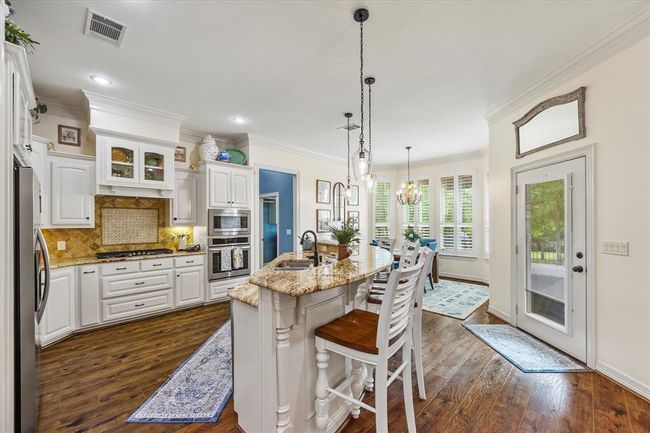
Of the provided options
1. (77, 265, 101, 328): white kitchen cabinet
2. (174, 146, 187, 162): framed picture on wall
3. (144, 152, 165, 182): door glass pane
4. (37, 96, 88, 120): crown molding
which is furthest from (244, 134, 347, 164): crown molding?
(77, 265, 101, 328): white kitchen cabinet

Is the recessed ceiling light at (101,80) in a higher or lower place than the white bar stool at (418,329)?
higher

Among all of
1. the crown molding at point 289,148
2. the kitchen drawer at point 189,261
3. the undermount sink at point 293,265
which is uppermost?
the crown molding at point 289,148

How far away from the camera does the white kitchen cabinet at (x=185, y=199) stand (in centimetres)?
430

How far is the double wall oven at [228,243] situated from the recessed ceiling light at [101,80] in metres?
1.99

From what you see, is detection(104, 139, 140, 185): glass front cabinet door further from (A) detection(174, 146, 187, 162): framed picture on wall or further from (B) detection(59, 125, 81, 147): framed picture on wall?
(A) detection(174, 146, 187, 162): framed picture on wall

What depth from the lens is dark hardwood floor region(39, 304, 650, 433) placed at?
186 cm

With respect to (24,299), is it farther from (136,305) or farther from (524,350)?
(524,350)

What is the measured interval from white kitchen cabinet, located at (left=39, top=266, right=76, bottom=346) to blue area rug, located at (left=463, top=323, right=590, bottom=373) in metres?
4.76

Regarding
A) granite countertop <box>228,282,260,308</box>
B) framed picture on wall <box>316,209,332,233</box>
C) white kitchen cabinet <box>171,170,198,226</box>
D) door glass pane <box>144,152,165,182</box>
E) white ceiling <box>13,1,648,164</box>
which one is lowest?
granite countertop <box>228,282,260,308</box>

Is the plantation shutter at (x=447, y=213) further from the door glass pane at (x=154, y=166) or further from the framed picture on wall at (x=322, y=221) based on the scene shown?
the door glass pane at (x=154, y=166)

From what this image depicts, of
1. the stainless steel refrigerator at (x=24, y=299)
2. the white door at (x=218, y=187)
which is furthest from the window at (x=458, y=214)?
the stainless steel refrigerator at (x=24, y=299)

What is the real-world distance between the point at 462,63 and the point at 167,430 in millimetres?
3875

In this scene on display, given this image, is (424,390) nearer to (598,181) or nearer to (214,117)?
(598,181)

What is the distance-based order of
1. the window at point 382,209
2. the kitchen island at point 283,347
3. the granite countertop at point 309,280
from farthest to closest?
1. the window at point 382,209
2. the kitchen island at point 283,347
3. the granite countertop at point 309,280
